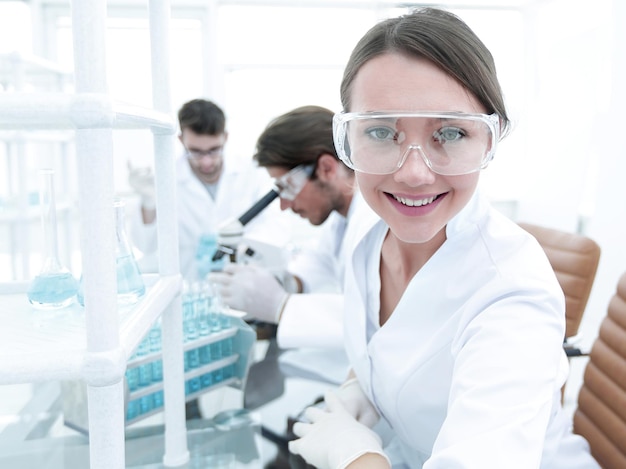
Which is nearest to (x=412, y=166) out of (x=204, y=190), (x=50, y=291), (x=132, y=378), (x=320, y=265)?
(x=50, y=291)

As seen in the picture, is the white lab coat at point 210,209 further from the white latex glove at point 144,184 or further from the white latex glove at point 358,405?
the white latex glove at point 358,405

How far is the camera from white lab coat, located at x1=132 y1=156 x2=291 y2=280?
2412mm

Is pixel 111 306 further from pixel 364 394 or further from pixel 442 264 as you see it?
pixel 364 394

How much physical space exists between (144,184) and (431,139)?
6.52ft

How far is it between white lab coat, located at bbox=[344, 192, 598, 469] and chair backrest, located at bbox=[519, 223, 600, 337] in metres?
0.61

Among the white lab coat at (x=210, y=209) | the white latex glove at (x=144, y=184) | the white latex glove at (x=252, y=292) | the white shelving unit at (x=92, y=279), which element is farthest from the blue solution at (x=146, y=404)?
the white latex glove at (x=144, y=184)

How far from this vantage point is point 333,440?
87cm

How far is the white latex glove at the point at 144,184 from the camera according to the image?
2.46 meters

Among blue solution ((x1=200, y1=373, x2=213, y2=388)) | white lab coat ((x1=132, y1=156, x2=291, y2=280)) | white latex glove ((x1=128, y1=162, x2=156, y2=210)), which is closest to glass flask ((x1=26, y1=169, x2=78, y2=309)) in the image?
blue solution ((x1=200, y1=373, x2=213, y2=388))

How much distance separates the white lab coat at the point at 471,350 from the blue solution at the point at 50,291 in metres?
0.55

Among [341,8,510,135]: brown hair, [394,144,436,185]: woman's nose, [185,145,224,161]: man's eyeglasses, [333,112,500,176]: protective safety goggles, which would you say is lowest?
[394,144,436,185]: woman's nose

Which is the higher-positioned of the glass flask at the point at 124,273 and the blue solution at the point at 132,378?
the glass flask at the point at 124,273

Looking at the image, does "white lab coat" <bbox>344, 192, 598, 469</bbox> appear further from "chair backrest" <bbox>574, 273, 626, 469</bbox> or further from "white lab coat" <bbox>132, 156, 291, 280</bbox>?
"white lab coat" <bbox>132, 156, 291, 280</bbox>

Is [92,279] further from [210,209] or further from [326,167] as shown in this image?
[210,209]
